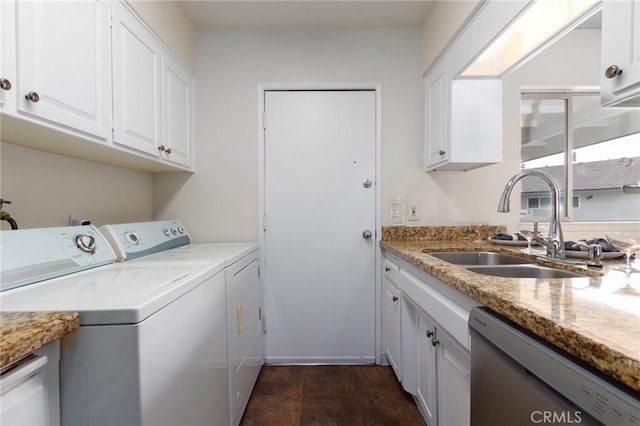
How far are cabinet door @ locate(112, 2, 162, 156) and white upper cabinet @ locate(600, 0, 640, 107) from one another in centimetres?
189

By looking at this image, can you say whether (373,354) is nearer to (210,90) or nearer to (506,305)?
(506,305)

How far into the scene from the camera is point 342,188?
7.14 feet

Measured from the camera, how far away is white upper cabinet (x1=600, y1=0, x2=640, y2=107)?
82cm

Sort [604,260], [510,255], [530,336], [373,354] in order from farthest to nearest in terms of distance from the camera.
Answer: [373,354] → [510,255] → [604,260] → [530,336]

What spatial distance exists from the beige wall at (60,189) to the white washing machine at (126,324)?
0.26 meters

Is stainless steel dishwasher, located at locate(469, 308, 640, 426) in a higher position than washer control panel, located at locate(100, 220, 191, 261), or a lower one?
lower

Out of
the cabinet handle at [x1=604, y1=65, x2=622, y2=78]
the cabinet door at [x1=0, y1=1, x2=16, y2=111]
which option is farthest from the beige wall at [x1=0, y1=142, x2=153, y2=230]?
the cabinet handle at [x1=604, y1=65, x2=622, y2=78]

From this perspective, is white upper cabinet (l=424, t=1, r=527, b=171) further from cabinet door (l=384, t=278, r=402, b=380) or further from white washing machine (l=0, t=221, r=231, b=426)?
white washing machine (l=0, t=221, r=231, b=426)

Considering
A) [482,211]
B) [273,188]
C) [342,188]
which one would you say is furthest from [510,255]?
[273,188]

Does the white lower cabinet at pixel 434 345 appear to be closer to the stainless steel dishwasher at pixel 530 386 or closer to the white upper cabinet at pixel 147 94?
the stainless steel dishwasher at pixel 530 386

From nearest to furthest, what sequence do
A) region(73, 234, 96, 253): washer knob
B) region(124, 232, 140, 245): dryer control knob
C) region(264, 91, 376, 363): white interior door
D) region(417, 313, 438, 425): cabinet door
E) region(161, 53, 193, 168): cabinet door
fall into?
region(73, 234, 96, 253): washer knob
region(417, 313, 438, 425): cabinet door
region(124, 232, 140, 245): dryer control knob
region(161, 53, 193, 168): cabinet door
region(264, 91, 376, 363): white interior door

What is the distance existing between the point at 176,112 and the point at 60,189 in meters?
0.81

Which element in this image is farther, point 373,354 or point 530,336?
point 373,354

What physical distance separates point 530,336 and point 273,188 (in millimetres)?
1820
